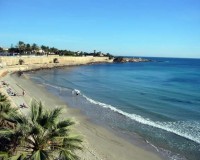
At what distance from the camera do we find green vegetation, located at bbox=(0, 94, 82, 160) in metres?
11.5

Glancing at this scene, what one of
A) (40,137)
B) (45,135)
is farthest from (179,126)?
(40,137)

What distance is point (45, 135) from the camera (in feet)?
38.9

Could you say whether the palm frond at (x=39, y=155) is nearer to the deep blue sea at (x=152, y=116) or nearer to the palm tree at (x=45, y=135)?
the palm tree at (x=45, y=135)

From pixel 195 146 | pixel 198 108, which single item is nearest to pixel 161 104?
pixel 198 108

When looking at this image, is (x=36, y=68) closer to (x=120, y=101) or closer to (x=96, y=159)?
(x=120, y=101)

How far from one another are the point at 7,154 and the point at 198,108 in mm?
32265

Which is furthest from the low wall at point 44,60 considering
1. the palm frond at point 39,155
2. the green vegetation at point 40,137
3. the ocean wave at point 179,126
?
the palm frond at point 39,155

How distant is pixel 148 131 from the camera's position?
95.7 feet

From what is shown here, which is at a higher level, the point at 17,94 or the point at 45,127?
the point at 45,127

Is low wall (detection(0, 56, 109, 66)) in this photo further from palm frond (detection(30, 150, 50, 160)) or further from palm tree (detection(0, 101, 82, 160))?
palm frond (detection(30, 150, 50, 160))

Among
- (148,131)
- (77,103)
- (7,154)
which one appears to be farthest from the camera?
(77,103)

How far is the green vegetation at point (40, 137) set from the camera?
37.7ft

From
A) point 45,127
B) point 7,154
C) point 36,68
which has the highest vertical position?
point 45,127

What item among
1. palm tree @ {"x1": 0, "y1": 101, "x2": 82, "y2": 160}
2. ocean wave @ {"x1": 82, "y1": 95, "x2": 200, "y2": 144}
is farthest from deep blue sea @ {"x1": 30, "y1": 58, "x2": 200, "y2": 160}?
Answer: palm tree @ {"x1": 0, "y1": 101, "x2": 82, "y2": 160}
